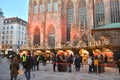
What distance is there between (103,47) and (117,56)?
2.92 m

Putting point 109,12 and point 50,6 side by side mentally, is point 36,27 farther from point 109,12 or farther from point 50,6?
point 109,12

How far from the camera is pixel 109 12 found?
40.4 m

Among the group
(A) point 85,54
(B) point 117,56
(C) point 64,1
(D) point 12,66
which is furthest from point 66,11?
(D) point 12,66

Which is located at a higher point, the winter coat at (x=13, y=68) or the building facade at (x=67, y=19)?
the building facade at (x=67, y=19)

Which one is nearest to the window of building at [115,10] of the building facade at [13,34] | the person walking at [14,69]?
the person walking at [14,69]

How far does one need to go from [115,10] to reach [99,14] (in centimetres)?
358

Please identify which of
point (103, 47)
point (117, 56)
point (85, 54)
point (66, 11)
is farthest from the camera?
point (66, 11)

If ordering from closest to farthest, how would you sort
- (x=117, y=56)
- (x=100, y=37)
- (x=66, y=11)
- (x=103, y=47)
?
(x=117, y=56), (x=103, y=47), (x=100, y=37), (x=66, y=11)

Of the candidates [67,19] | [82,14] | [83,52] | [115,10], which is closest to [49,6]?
[67,19]

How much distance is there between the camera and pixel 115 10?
40.4 meters

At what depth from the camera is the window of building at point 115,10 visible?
39875 millimetres

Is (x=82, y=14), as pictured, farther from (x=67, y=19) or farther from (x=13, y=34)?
(x=13, y=34)

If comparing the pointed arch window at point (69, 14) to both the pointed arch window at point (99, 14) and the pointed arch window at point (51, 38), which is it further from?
the pointed arch window at point (99, 14)

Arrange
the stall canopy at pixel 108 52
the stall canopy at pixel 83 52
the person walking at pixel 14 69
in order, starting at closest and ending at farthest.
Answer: the person walking at pixel 14 69 → the stall canopy at pixel 108 52 → the stall canopy at pixel 83 52
